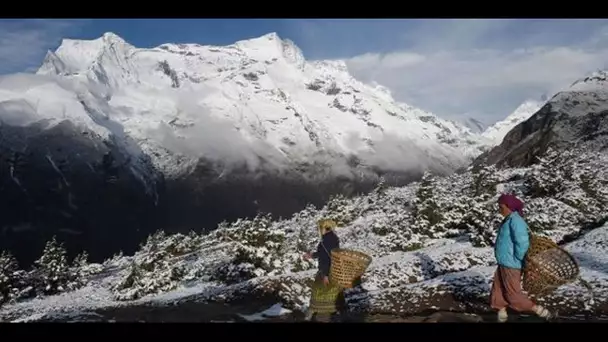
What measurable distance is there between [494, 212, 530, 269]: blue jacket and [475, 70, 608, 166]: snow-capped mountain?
69.6 inches

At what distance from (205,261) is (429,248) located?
2.30 m

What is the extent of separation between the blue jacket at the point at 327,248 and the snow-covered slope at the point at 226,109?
3.63ft

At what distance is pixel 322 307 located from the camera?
19.2 ft

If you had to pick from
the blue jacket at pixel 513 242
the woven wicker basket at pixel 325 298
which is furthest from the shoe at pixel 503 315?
the woven wicker basket at pixel 325 298

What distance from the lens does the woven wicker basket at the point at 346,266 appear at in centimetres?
578

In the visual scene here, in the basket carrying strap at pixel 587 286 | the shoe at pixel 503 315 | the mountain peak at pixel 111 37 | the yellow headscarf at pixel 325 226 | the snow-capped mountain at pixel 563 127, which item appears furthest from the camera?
the snow-capped mountain at pixel 563 127

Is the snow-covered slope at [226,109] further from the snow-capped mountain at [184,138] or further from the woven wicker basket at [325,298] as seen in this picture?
the woven wicker basket at [325,298]

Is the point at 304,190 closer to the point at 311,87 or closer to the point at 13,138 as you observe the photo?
the point at 311,87

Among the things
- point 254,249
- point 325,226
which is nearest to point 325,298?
point 325,226

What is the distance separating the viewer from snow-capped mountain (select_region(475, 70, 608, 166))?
669cm

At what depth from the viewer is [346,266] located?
5.77 metres

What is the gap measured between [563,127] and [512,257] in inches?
93.7
